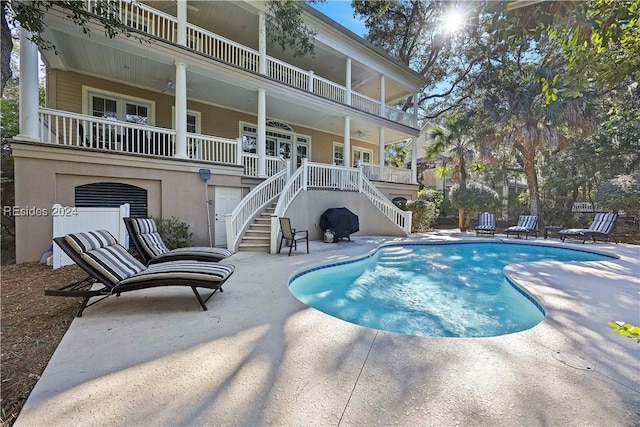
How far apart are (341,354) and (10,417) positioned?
2.40 meters

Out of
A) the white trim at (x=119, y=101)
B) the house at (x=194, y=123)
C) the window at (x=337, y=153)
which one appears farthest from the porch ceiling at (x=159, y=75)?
the window at (x=337, y=153)

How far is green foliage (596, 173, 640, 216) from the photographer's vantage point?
12156mm

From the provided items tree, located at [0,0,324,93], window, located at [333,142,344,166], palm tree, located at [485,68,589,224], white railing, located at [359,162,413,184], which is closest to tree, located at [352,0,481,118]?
palm tree, located at [485,68,589,224]

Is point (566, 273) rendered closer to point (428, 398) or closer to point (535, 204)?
point (428, 398)

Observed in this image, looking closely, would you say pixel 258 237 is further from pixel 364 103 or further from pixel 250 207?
pixel 364 103

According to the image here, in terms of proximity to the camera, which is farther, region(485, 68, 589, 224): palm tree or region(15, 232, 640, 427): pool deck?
region(485, 68, 589, 224): palm tree

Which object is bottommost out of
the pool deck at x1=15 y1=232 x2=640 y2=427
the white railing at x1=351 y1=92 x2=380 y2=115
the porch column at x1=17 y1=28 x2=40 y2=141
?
the pool deck at x1=15 y1=232 x2=640 y2=427

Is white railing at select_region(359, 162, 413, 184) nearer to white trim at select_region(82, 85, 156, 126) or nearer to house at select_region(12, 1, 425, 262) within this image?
house at select_region(12, 1, 425, 262)

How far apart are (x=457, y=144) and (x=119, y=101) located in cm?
1688

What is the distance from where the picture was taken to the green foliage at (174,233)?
760 centimetres

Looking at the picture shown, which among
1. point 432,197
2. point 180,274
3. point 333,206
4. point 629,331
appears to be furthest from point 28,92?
point 432,197

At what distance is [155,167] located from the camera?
8.13 meters

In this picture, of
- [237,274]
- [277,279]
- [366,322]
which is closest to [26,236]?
[237,274]

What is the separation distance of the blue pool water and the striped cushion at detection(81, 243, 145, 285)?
105 inches
